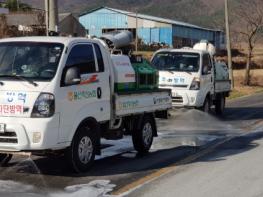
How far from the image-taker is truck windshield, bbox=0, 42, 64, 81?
9.23m

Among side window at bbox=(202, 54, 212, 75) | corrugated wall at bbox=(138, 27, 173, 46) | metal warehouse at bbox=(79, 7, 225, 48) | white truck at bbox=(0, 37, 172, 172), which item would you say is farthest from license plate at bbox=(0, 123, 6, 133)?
corrugated wall at bbox=(138, 27, 173, 46)

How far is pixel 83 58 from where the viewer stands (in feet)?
32.4

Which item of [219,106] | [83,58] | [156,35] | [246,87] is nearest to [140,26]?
[156,35]

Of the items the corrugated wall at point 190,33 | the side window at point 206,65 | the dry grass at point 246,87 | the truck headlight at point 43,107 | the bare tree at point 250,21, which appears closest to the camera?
the truck headlight at point 43,107

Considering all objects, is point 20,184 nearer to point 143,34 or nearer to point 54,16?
point 54,16

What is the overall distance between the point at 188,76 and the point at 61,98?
996 cm

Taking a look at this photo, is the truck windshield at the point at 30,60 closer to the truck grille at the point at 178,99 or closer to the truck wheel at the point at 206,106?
the truck grille at the point at 178,99

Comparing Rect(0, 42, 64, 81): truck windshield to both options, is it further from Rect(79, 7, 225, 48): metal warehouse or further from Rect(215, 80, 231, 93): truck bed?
Rect(79, 7, 225, 48): metal warehouse

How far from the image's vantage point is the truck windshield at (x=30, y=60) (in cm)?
923

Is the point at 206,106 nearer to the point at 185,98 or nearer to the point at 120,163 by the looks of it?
the point at 185,98

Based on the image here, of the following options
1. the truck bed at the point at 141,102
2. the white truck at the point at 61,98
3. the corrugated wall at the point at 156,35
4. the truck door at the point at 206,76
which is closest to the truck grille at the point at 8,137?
the white truck at the point at 61,98

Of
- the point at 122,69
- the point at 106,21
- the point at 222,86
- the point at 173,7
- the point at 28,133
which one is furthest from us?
the point at 173,7

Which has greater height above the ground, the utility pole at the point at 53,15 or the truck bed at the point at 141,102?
the utility pole at the point at 53,15

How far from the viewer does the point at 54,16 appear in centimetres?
1460
